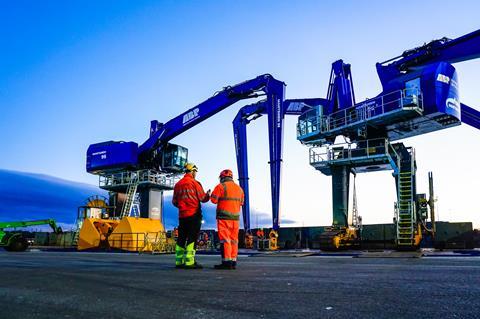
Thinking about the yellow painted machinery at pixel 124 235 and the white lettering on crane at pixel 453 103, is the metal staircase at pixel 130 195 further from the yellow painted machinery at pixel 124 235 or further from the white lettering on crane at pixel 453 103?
the white lettering on crane at pixel 453 103

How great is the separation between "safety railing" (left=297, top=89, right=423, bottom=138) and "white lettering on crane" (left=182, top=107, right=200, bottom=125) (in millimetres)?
12059

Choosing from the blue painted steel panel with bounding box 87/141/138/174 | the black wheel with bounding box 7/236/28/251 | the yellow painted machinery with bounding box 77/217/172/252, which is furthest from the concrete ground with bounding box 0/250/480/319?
the blue painted steel panel with bounding box 87/141/138/174

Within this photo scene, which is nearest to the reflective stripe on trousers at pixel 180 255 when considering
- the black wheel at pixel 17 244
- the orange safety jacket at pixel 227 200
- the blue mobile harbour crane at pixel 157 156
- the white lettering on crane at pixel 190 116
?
the orange safety jacket at pixel 227 200

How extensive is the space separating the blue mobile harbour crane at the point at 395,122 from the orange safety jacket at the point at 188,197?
13.2 meters

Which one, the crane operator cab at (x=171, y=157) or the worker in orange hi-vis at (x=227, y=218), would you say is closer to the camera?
the worker in orange hi-vis at (x=227, y=218)

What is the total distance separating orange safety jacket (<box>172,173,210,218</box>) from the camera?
710 centimetres

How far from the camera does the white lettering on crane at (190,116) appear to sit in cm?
3425

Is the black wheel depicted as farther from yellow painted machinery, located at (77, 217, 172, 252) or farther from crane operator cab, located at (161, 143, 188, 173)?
crane operator cab, located at (161, 143, 188, 173)

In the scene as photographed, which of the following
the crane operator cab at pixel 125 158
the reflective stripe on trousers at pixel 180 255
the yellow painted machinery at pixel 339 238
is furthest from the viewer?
the crane operator cab at pixel 125 158

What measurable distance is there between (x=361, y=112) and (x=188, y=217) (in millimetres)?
16871

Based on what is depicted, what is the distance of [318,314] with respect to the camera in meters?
2.69

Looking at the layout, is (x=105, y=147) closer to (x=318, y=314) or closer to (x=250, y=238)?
(x=250, y=238)

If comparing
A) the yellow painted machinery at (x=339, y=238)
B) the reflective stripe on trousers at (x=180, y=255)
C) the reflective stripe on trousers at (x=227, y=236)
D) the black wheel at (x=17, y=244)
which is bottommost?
the black wheel at (x=17, y=244)

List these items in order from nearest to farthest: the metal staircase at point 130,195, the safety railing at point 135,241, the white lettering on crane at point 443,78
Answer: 1. the white lettering on crane at point 443,78
2. the safety railing at point 135,241
3. the metal staircase at point 130,195
